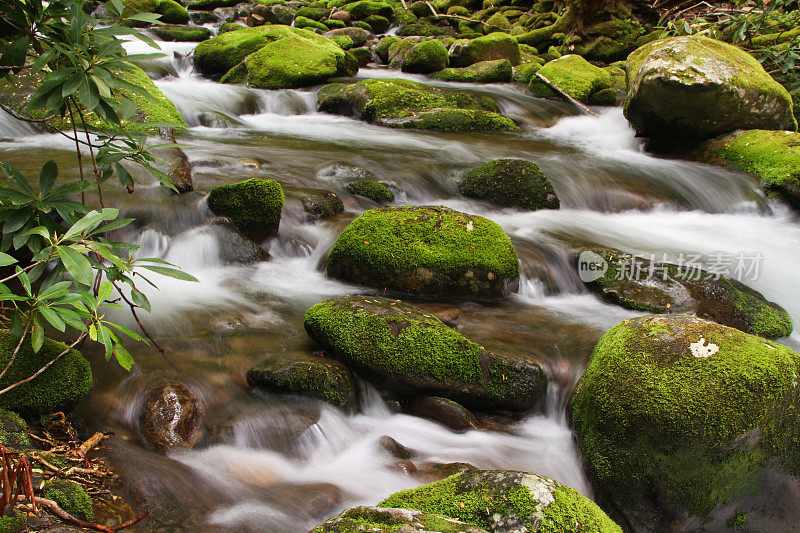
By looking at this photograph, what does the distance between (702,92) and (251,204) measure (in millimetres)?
7034

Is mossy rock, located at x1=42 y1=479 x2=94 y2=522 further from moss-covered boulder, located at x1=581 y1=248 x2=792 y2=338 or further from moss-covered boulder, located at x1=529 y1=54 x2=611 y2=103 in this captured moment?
moss-covered boulder, located at x1=529 y1=54 x2=611 y2=103

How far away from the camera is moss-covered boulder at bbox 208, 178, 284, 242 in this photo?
5.44 m

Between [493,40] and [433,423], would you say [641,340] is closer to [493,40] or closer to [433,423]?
[433,423]

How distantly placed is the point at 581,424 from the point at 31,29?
134 inches

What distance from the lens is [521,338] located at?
461cm

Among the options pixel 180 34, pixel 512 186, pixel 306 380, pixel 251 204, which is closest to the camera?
pixel 306 380

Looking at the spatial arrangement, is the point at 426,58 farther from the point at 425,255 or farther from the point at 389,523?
the point at 389,523

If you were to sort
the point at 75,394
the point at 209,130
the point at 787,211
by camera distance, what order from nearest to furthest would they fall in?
the point at 75,394 → the point at 787,211 → the point at 209,130

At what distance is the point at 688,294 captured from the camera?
17.4 ft

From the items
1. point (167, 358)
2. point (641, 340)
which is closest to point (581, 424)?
point (641, 340)

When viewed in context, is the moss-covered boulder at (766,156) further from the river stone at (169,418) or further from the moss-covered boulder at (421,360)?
the river stone at (169,418)

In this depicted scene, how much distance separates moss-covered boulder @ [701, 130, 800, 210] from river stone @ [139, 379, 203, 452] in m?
8.44

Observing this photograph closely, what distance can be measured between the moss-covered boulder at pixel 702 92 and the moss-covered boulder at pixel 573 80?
3384 mm

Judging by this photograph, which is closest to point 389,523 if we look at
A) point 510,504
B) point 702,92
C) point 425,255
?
point 510,504
